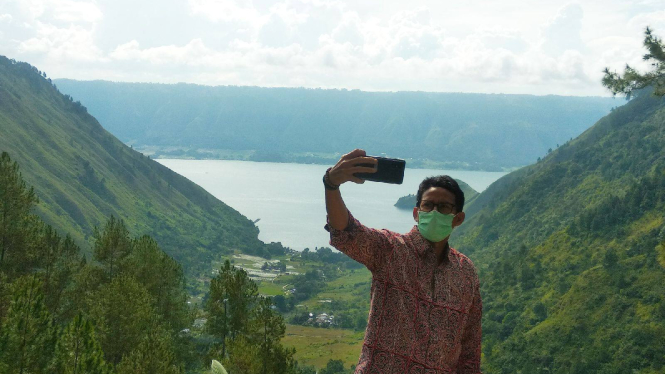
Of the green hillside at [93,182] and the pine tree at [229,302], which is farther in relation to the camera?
the green hillside at [93,182]

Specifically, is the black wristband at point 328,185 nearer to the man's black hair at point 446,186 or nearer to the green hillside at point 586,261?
the man's black hair at point 446,186

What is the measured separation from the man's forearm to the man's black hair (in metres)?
0.52

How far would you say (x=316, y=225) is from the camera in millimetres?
137500

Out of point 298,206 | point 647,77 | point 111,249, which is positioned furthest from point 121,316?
point 298,206

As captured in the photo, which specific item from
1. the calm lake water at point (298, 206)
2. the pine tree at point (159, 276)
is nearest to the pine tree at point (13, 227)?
the pine tree at point (159, 276)

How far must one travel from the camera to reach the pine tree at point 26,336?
12.9m

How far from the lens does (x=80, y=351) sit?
41.8 ft

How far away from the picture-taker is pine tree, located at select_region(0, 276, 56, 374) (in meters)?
12.9

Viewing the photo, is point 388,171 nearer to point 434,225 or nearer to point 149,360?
point 434,225

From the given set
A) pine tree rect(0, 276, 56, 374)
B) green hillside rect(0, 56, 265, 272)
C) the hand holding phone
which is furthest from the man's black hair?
green hillside rect(0, 56, 265, 272)

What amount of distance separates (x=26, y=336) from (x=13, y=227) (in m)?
6.65

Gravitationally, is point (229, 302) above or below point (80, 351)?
below

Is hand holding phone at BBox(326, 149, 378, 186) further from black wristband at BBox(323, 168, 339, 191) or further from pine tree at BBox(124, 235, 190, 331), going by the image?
pine tree at BBox(124, 235, 190, 331)

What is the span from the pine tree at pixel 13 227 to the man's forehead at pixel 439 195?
61.2ft
